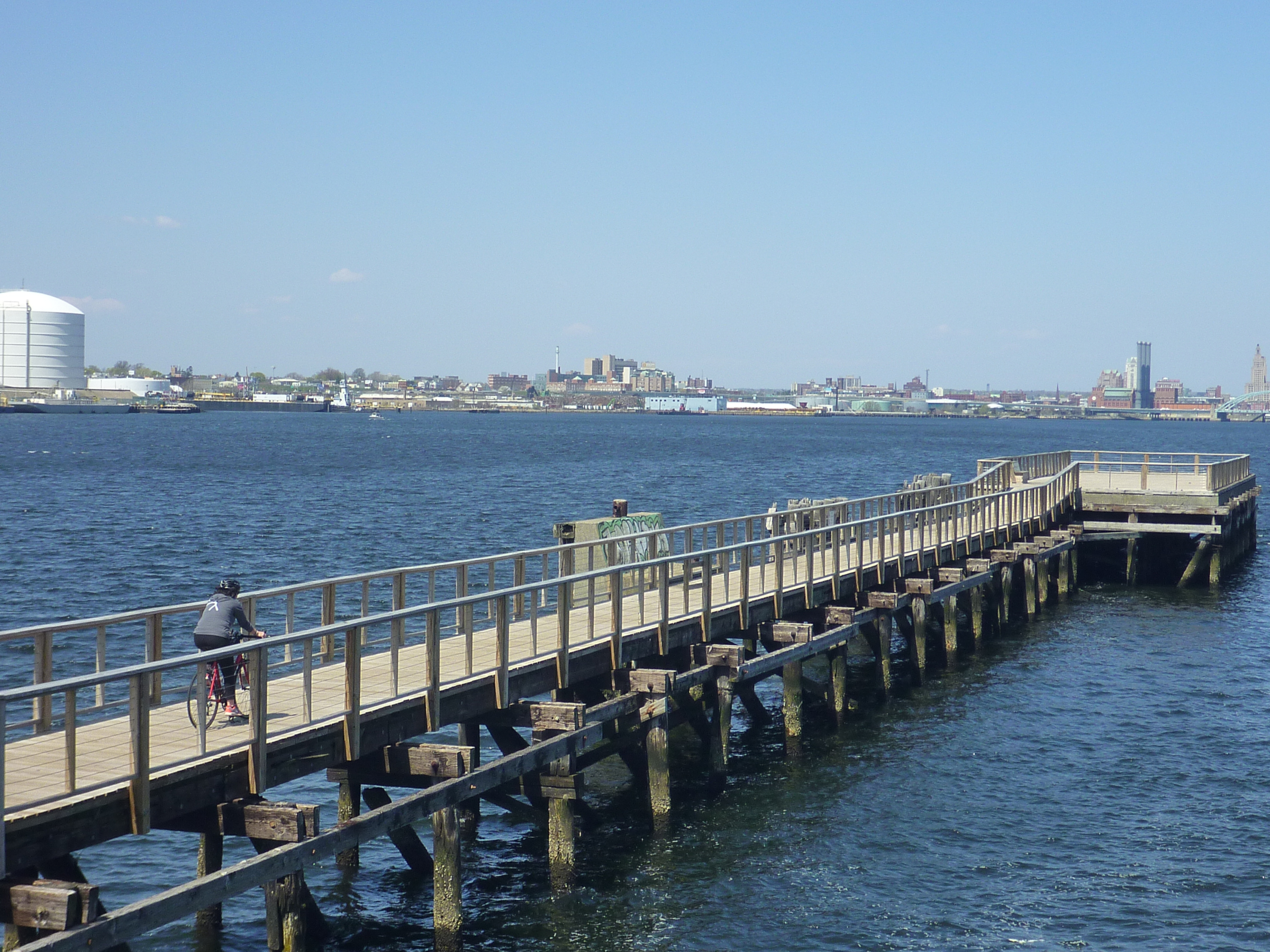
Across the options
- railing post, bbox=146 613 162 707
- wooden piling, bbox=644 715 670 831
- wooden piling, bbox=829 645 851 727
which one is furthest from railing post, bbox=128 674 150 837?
wooden piling, bbox=829 645 851 727

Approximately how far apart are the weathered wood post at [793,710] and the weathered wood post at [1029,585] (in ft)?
47.9

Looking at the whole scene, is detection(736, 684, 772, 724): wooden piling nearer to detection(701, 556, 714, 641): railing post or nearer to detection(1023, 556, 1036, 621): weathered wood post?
detection(701, 556, 714, 641): railing post

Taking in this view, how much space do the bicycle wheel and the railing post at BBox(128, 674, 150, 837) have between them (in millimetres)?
717

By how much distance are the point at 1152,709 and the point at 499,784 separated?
15.7m

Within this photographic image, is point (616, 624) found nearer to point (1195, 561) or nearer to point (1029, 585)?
point (1029, 585)

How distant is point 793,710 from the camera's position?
70.9 feet

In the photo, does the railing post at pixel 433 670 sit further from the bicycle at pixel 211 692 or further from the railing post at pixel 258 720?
the railing post at pixel 258 720

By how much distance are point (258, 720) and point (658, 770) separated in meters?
7.10

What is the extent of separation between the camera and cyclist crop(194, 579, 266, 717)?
1238cm

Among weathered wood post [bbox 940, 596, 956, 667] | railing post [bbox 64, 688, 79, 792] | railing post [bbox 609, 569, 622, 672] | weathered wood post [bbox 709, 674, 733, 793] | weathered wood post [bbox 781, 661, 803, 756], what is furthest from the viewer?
weathered wood post [bbox 940, 596, 956, 667]

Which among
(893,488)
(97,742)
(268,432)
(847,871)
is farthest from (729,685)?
(268,432)

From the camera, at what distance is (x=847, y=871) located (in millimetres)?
16375

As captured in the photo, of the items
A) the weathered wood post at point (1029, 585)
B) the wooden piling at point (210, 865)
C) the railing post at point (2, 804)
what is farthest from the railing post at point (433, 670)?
the weathered wood post at point (1029, 585)

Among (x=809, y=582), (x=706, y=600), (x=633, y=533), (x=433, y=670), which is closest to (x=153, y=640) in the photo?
(x=433, y=670)
